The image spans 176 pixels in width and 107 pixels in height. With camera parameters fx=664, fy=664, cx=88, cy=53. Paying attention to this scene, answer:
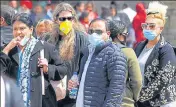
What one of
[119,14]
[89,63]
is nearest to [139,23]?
[119,14]

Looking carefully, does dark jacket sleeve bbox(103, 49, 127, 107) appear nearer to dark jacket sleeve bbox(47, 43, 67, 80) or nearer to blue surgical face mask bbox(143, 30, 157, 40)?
dark jacket sleeve bbox(47, 43, 67, 80)

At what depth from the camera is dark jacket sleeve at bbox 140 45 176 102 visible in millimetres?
7469

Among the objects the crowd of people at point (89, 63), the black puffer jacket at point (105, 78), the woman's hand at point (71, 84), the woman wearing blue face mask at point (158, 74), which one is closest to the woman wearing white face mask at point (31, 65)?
the crowd of people at point (89, 63)

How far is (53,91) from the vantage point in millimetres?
7594

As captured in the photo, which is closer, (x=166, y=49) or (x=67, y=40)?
(x=166, y=49)

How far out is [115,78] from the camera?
6715mm

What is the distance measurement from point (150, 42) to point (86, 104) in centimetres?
151

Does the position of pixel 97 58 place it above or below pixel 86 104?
above

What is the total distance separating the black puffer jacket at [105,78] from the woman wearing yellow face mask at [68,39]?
3.46ft

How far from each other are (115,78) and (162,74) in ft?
3.11

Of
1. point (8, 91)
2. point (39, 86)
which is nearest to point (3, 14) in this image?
point (39, 86)

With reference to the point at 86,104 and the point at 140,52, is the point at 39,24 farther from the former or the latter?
the point at 86,104

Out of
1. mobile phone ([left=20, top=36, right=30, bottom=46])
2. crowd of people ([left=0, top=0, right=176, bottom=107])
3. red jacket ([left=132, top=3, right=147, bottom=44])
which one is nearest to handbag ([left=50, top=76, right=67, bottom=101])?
crowd of people ([left=0, top=0, right=176, bottom=107])

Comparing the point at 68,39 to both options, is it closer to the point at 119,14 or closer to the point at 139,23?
the point at 139,23
